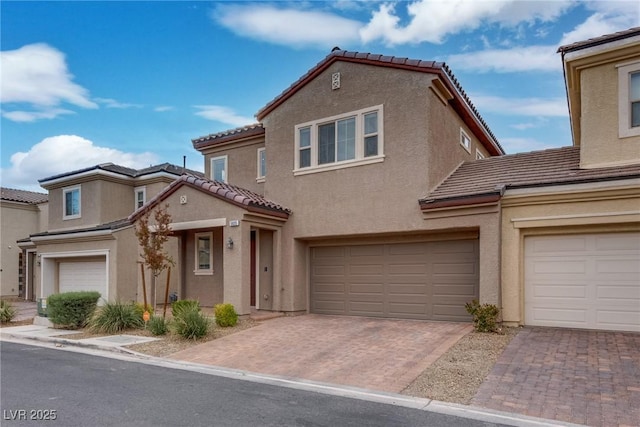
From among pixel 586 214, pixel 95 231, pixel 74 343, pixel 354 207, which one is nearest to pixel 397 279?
pixel 354 207

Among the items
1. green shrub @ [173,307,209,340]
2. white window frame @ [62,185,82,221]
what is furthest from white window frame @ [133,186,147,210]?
green shrub @ [173,307,209,340]

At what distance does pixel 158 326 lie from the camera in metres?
11.5

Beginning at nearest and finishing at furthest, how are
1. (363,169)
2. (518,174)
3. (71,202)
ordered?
(518,174) < (363,169) < (71,202)

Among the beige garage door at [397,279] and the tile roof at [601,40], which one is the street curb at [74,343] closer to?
the beige garage door at [397,279]

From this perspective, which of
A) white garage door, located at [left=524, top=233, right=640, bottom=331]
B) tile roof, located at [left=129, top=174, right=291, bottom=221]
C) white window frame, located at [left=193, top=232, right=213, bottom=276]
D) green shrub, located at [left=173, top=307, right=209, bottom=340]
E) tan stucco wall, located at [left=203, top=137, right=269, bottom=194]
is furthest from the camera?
tan stucco wall, located at [left=203, top=137, right=269, bottom=194]

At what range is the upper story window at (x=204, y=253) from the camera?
53.8 feet

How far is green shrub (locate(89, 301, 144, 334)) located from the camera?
40.1ft

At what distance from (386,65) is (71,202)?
1768cm

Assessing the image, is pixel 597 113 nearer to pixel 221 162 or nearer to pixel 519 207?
pixel 519 207

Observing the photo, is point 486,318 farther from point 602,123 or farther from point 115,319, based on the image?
point 115,319

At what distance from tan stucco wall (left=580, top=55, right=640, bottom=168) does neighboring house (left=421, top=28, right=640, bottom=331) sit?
0.07ft

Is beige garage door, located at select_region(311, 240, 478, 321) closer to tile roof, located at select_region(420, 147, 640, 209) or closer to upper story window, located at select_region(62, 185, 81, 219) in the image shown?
tile roof, located at select_region(420, 147, 640, 209)

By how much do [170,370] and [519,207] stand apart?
29.1 ft

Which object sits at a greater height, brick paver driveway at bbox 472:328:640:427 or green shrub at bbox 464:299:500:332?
green shrub at bbox 464:299:500:332
